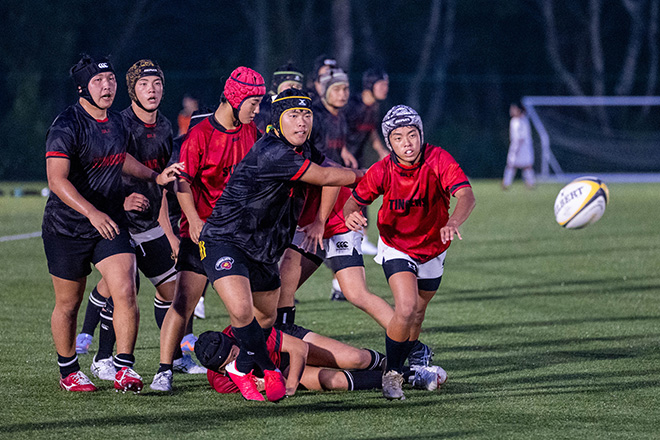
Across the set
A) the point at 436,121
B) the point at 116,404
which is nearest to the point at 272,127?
the point at 116,404

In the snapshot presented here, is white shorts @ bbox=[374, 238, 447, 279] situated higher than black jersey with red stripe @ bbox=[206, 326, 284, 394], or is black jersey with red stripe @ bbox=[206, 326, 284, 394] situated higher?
white shorts @ bbox=[374, 238, 447, 279]

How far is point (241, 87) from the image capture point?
606 centimetres

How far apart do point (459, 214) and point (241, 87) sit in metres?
1.54

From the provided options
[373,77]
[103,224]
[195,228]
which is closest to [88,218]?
[103,224]

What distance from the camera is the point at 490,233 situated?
1581cm

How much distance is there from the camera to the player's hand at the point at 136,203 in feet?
21.1

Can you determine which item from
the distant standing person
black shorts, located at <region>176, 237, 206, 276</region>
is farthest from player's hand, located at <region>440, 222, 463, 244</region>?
the distant standing person

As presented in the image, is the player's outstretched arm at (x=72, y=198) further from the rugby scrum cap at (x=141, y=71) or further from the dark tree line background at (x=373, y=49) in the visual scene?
the dark tree line background at (x=373, y=49)

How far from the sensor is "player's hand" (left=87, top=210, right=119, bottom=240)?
18.8 ft

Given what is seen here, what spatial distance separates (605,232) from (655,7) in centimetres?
2606

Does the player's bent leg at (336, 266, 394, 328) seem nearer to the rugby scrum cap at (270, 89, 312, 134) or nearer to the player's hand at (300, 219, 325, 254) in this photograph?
the player's hand at (300, 219, 325, 254)

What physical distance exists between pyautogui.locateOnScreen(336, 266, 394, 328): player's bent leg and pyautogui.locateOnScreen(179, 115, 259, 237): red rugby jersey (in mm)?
1016

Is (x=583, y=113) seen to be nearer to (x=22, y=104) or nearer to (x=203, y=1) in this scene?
(x=203, y=1)

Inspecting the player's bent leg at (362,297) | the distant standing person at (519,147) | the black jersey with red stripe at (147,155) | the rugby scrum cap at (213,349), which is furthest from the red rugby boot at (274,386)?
the distant standing person at (519,147)
